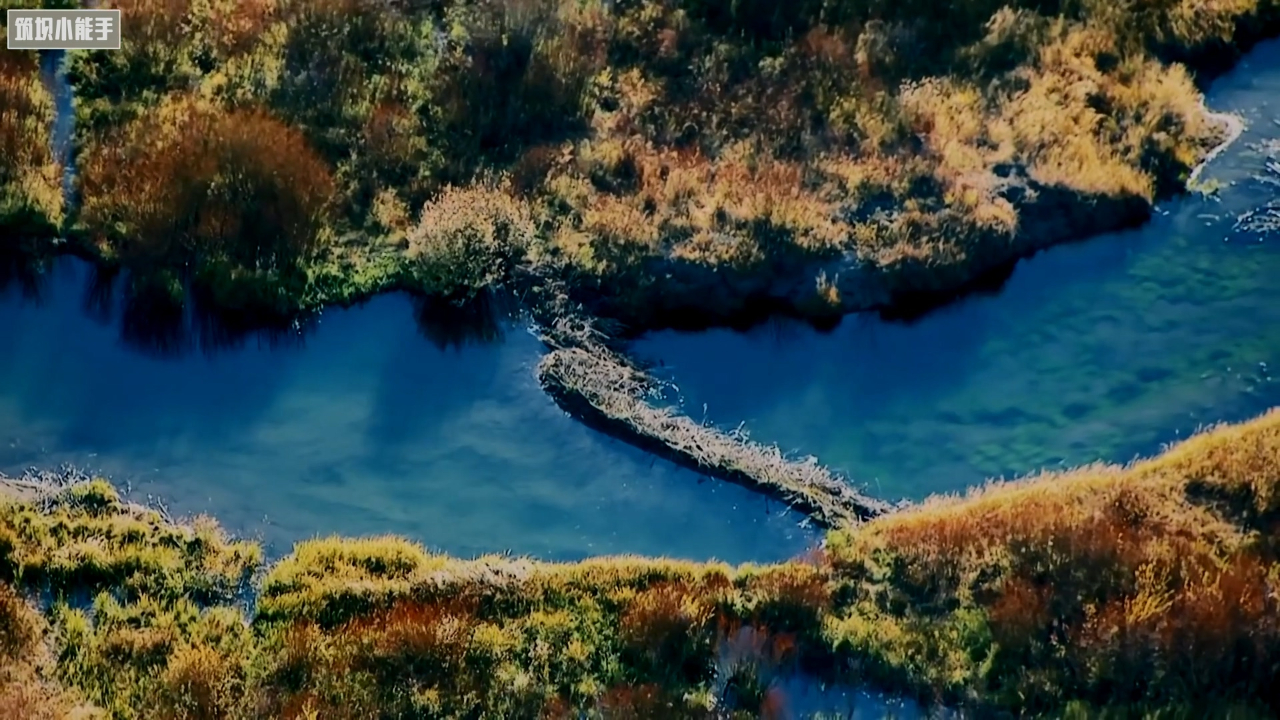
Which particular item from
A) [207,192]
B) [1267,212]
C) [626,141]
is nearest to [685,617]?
[626,141]

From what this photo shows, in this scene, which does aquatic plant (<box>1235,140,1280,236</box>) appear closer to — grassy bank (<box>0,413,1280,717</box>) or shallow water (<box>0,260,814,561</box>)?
grassy bank (<box>0,413,1280,717</box>)

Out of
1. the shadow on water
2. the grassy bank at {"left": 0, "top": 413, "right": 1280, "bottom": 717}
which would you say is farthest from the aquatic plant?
the grassy bank at {"left": 0, "top": 413, "right": 1280, "bottom": 717}

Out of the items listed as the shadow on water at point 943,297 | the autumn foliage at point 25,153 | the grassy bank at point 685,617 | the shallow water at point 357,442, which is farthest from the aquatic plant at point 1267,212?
the autumn foliage at point 25,153

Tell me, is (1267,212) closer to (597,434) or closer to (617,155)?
(617,155)

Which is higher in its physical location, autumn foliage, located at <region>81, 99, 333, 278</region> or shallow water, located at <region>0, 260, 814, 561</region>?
autumn foliage, located at <region>81, 99, 333, 278</region>

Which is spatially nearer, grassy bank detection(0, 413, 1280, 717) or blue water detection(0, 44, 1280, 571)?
grassy bank detection(0, 413, 1280, 717)

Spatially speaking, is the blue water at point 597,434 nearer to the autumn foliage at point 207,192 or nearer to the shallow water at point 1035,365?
the shallow water at point 1035,365
